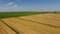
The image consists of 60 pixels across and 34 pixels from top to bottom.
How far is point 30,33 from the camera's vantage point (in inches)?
599

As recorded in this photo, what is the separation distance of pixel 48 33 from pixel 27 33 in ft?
8.67

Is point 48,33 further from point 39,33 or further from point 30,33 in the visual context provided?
point 30,33

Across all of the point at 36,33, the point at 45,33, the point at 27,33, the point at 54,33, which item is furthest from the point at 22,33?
the point at 54,33

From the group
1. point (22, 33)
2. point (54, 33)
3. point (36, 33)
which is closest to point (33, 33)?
point (36, 33)

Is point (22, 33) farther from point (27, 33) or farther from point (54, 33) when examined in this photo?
point (54, 33)

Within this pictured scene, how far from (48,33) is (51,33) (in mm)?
387

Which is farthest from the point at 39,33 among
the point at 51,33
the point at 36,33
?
the point at 51,33

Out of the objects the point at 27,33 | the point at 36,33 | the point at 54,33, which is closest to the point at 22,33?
the point at 27,33

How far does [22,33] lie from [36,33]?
5.87 ft

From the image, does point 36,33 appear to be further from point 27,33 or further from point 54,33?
point 54,33

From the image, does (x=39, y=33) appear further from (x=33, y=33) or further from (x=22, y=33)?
(x=22, y=33)

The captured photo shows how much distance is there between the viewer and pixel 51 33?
49.6 ft

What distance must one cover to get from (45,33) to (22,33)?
2918 mm

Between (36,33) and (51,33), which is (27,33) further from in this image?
(51,33)
